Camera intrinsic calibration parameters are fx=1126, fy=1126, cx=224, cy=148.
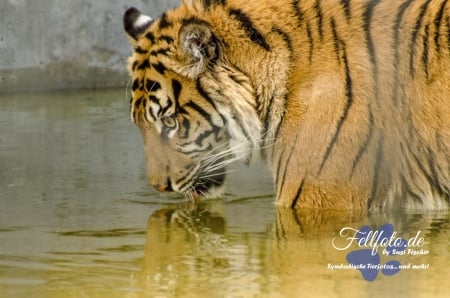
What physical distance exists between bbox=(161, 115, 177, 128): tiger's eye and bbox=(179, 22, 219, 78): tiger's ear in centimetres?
23

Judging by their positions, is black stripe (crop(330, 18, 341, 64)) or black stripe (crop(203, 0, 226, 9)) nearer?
black stripe (crop(330, 18, 341, 64))

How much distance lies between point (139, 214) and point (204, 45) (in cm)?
79

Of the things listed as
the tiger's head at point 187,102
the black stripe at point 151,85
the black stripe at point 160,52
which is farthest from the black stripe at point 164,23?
the black stripe at point 151,85

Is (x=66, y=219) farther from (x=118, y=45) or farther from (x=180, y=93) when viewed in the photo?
(x=118, y=45)

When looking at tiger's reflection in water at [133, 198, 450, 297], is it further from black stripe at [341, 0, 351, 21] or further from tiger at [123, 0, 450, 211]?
black stripe at [341, 0, 351, 21]

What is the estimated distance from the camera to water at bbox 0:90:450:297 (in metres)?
3.41

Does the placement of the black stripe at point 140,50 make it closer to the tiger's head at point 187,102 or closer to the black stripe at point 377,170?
the tiger's head at point 187,102

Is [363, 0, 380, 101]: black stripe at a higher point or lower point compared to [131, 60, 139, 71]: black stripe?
higher

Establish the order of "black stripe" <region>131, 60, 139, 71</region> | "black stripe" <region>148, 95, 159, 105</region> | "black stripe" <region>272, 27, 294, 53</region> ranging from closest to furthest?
1. "black stripe" <region>272, 27, 294, 53</region>
2. "black stripe" <region>148, 95, 159, 105</region>
3. "black stripe" <region>131, 60, 139, 71</region>

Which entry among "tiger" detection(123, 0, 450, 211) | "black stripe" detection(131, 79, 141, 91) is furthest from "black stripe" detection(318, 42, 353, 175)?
"black stripe" detection(131, 79, 141, 91)

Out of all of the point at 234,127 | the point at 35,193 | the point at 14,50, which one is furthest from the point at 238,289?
the point at 14,50

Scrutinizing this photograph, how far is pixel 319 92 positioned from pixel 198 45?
490mm

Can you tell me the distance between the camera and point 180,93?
172 inches

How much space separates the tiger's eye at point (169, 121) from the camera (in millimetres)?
4426
